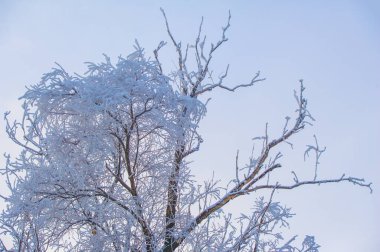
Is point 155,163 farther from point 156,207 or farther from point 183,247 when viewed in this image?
point 183,247

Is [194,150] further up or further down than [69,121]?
further up

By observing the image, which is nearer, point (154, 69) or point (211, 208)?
point (154, 69)

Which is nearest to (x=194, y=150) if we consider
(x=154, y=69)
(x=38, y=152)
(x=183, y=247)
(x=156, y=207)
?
(x=156, y=207)

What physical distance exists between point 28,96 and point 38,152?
1120 mm

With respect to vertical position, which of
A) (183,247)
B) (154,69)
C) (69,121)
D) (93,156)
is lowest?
(183,247)

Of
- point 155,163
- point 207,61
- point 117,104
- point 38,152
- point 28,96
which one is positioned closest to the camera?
point 117,104

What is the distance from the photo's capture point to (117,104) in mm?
5012

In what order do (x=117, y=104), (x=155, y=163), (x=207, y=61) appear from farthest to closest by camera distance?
(x=207, y=61), (x=155, y=163), (x=117, y=104)

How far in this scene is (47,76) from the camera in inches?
210

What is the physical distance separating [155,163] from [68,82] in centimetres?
213

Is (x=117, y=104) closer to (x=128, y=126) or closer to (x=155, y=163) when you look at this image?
(x=128, y=126)

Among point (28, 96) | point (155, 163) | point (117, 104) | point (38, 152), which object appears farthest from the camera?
point (155, 163)

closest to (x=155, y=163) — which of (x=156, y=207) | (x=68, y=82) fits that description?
(x=156, y=207)

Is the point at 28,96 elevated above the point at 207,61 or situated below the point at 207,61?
below
